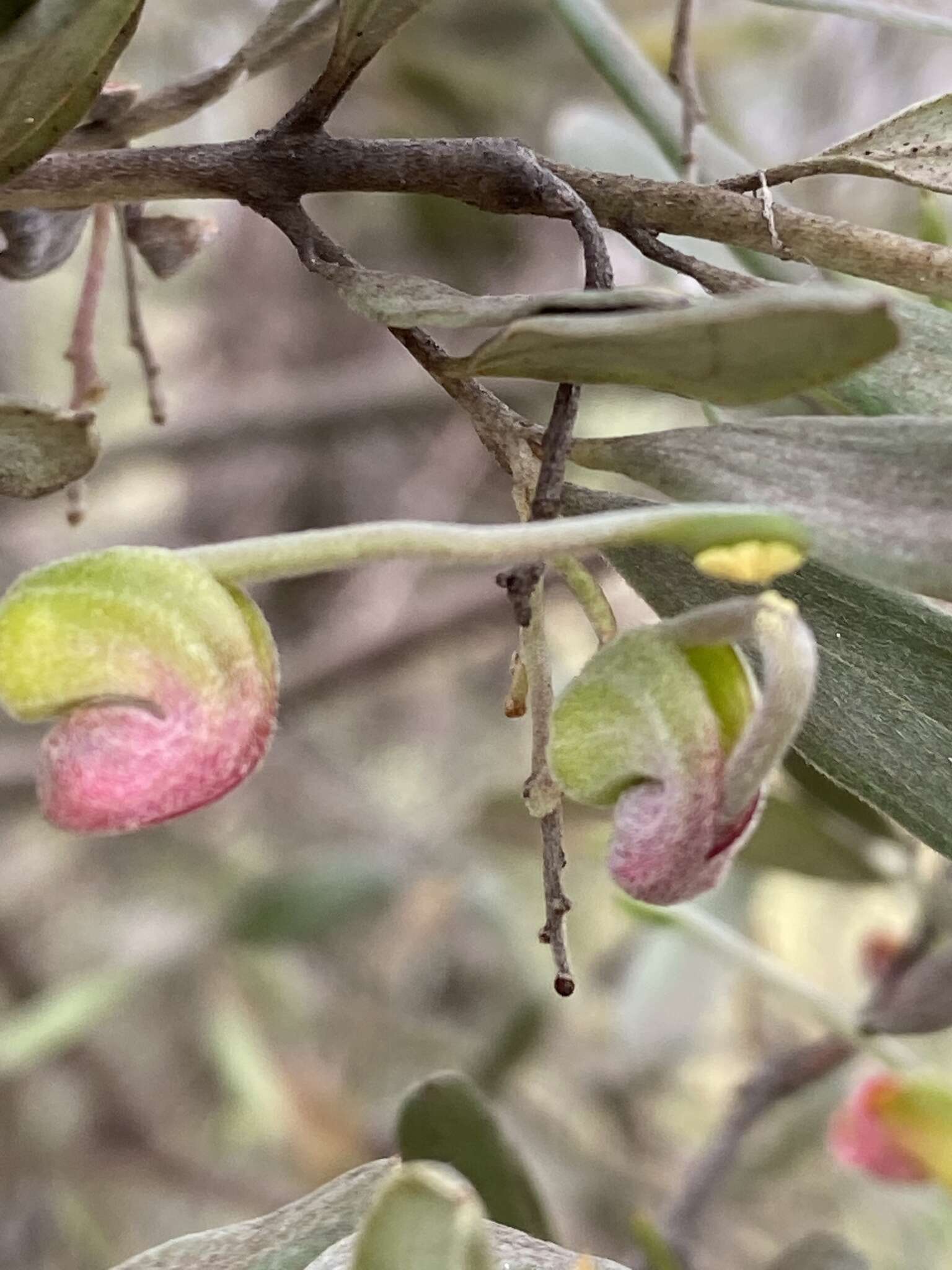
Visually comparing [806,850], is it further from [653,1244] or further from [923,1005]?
[653,1244]

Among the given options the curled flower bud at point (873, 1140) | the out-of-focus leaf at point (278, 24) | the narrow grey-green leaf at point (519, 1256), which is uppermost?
the out-of-focus leaf at point (278, 24)

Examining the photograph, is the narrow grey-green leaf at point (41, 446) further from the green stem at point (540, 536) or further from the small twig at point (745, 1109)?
the small twig at point (745, 1109)

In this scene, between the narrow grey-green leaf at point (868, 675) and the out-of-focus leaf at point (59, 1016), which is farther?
the out-of-focus leaf at point (59, 1016)

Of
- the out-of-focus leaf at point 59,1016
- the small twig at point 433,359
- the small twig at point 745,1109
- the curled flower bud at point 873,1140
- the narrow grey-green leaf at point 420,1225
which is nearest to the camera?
the narrow grey-green leaf at point 420,1225

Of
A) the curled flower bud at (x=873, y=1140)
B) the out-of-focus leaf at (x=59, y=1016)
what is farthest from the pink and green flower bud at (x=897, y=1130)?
the out-of-focus leaf at (x=59, y=1016)

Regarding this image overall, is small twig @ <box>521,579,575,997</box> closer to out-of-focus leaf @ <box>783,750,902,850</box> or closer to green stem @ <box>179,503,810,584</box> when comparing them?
green stem @ <box>179,503,810,584</box>

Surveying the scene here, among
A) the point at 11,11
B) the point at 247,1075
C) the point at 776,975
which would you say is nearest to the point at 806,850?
the point at 776,975

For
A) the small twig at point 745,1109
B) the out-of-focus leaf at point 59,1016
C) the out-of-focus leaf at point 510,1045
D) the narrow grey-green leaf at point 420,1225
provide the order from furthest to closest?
the out-of-focus leaf at point 510,1045 → the out-of-focus leaf at point 59,1016 → the small twig at point 745,1109 → the narrow grey-green leaf at point 420,1225
